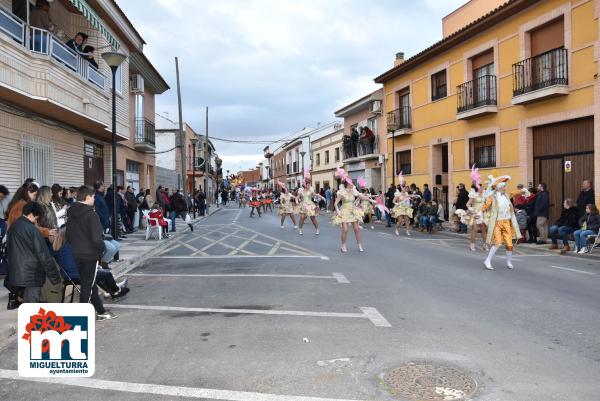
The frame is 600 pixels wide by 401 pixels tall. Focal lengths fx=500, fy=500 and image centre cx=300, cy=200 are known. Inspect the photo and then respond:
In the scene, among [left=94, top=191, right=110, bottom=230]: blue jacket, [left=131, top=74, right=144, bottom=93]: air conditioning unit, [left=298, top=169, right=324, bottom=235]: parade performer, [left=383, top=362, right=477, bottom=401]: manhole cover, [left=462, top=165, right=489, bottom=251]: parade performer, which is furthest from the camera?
[left=131, top=74, right=144, bottom=93]: air conditioning unit

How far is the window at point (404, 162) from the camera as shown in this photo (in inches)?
1038

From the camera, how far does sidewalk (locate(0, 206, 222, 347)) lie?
563 centimetres

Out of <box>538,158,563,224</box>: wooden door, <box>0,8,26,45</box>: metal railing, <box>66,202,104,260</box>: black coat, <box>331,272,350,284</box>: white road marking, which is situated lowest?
<box>331,272,350,284</box>: white road marking

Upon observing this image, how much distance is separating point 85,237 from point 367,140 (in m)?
26.4

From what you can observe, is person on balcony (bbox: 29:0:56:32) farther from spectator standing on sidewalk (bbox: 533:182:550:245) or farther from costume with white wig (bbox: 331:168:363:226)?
spectator standing on sidewalk (bbox: 533:182:550:245)

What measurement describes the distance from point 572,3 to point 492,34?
4.08m

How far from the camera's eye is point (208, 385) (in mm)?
3891

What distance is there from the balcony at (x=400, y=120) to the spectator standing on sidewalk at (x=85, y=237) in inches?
808

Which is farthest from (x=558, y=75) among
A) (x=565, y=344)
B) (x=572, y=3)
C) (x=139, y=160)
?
(x=139, y=160)

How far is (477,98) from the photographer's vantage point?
20.0 m

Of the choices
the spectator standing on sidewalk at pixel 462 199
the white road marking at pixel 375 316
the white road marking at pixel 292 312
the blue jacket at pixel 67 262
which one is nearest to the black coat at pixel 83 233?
→ the blue jacket at pixel 67 262

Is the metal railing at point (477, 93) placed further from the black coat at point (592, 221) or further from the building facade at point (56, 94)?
the building facade at point (56, 94)

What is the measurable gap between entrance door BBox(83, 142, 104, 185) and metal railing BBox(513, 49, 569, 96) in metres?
15.1

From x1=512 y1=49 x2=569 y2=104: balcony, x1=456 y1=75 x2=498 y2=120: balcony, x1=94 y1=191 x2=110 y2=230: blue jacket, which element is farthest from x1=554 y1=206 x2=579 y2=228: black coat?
x1=94 y1=191 x2=110 y2=230: blue jacket
